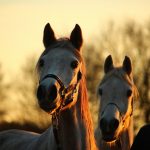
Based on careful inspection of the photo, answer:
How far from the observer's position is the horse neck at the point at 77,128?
10031 mm

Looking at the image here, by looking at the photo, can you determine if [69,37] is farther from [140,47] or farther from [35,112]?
[35,112]

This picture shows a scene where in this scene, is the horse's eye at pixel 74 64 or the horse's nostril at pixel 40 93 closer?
the horse's nostril at pixel 40 93

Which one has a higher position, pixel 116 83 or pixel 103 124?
pixel 116 83

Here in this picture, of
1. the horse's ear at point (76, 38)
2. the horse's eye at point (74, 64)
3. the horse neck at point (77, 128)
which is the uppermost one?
the horse's ear at point (76, 38)

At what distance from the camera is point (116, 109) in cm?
1252

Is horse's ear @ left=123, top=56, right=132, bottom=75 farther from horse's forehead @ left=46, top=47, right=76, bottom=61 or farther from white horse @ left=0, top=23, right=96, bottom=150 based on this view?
horse's forehead @ left=46, top=47, right=76, bottom=61

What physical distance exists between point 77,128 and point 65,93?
2.10 feet

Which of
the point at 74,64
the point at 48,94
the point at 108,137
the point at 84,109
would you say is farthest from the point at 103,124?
the point at 48,94

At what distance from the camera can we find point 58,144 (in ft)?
32.7

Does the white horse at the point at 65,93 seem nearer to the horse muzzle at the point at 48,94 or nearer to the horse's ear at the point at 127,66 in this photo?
the horse muzzle at the point at 48,94

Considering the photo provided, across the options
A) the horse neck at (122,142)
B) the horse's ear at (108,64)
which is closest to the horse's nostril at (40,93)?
the horse neck at (122,142)

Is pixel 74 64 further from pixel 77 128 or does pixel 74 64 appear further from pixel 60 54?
pixel 77 128

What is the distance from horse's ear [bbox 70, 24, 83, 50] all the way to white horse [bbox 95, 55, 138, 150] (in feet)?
6.23

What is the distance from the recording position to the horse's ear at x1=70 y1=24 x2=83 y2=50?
10516 millimetres
